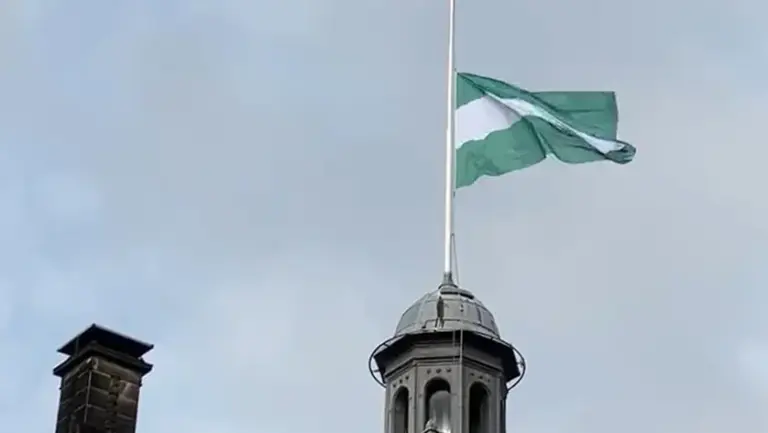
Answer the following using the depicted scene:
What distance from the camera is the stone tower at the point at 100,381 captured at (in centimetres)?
6181

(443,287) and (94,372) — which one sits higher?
(443,287)

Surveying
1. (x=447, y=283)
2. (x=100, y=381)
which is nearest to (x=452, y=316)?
(x=447, y=283)

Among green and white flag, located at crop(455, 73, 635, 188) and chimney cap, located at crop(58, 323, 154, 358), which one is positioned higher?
green and white flag, located at crop(455, 73, 635, 188)

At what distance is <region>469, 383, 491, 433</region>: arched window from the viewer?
221 ft

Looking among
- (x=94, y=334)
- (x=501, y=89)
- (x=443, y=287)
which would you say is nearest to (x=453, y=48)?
(x=501, y=89)

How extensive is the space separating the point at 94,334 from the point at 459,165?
41.6ft

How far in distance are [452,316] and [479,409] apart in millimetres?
2524

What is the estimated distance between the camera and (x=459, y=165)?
7094 cm

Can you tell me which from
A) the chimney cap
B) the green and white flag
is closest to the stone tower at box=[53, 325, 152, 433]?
the chimney cap

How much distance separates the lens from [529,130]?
2830 inches

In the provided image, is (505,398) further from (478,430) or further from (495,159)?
(495,159)

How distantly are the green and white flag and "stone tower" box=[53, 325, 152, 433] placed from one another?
11939mm

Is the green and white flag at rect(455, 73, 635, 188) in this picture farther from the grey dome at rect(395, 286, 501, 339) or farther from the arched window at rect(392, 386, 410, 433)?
the arched window at rect(392, 386, 410, 433)

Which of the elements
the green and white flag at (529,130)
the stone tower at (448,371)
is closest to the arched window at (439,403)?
the stone tower at (448,371)
